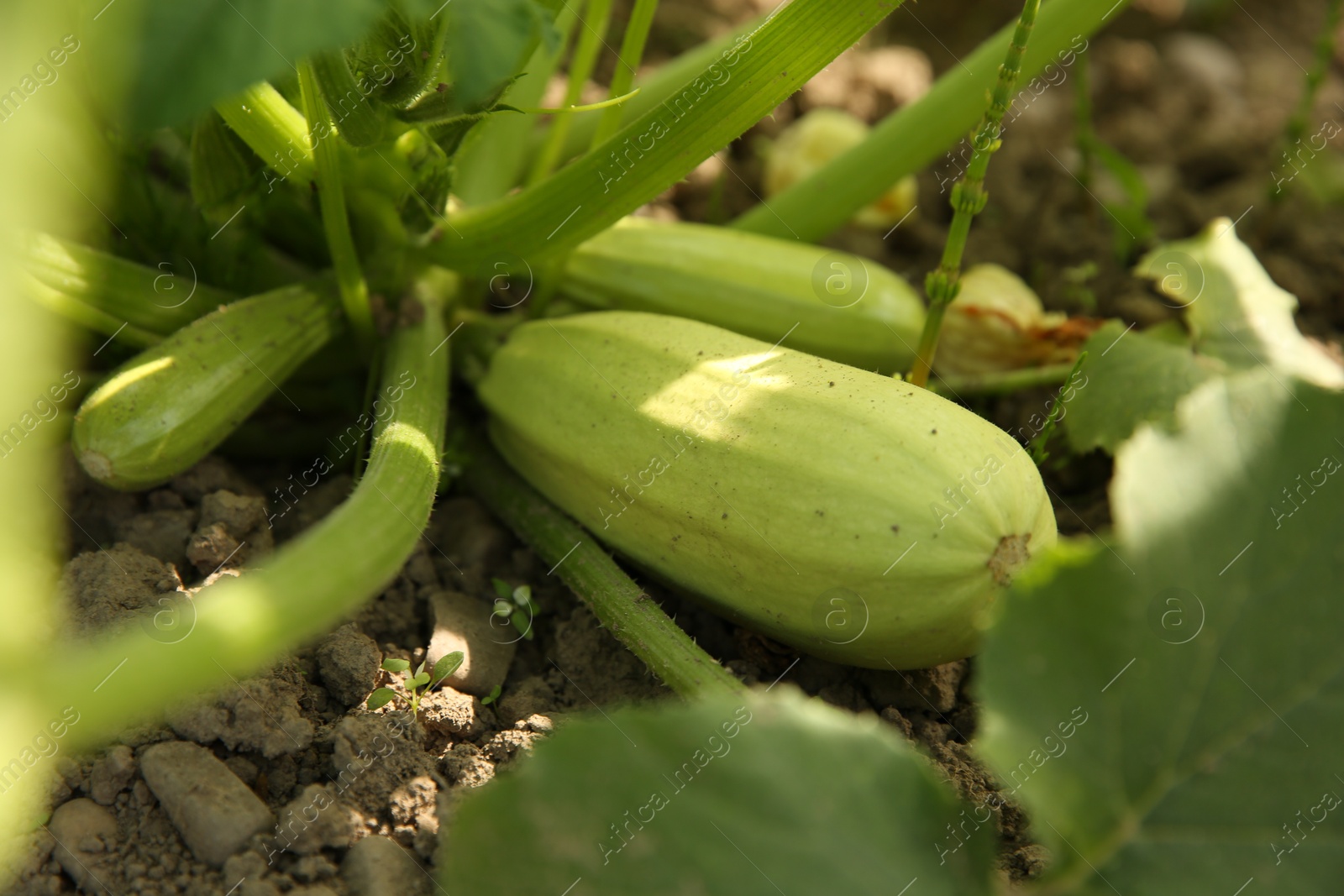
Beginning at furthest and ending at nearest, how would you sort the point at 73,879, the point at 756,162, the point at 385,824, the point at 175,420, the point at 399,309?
1. the point at 756,162
2. the point at 399,309
3. the point at 175,420
4. the point at 385,824
5. the point at 73,879

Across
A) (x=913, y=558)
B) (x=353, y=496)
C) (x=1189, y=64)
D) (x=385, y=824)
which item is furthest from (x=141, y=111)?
(x=1189, y=64)

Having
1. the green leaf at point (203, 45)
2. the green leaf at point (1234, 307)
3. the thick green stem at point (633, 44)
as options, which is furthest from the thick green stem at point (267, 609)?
the green leaf at point (1234, 307)

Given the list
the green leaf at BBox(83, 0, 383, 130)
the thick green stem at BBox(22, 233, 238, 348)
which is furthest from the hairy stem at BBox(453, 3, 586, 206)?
the green leaf at BBox(83, 0, 383, 130)

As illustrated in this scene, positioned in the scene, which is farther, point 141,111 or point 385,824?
point 385,824

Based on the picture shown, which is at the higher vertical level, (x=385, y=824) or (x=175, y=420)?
(x=175, y=420)

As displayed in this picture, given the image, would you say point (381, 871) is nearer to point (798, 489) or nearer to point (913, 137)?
point (798, 489)

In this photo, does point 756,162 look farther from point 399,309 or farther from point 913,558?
point 913,558

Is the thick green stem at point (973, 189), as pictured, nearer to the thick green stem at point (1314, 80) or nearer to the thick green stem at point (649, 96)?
the thick green stem at point (649, 96)
